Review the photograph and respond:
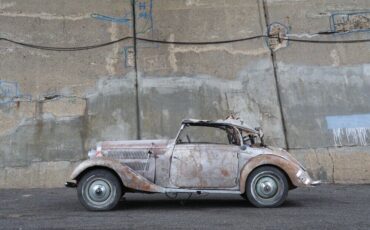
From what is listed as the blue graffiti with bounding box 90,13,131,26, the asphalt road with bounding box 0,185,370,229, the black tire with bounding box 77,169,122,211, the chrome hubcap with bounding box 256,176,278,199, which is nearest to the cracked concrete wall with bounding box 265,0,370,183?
the asphalt road with bounding box 0,185,370,229

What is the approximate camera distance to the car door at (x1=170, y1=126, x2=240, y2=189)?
724cm

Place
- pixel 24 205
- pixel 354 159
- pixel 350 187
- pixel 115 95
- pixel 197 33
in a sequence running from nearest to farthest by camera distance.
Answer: pixel 24 205
pixel 350 187
pixel 354 159
pixel 115 95
pixel 197 33

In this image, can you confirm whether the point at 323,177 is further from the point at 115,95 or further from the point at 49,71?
the point at 49,71

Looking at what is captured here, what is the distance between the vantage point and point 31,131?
11.6 meters

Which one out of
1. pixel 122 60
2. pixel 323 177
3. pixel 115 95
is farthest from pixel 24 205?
pixel 323 177

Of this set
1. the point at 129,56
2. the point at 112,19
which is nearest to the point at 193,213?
the point at 129,56

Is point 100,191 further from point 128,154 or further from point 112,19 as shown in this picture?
point 112,19

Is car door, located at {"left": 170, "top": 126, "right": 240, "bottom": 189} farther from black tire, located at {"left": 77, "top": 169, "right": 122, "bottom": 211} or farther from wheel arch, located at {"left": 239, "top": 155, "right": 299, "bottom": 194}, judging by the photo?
black tire, located at {"left": 77, "top": 169, "right": 122, "bottom": 211}

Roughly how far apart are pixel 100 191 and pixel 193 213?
156cm

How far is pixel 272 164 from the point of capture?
730 centimetres

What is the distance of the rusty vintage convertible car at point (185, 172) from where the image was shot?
717 centimetres

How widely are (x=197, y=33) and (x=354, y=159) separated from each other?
18.5 ft

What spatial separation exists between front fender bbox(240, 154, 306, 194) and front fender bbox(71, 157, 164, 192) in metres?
1.35

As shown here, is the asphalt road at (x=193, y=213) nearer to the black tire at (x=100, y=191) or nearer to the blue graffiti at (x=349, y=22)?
the black tire at (x=100, y=191)
